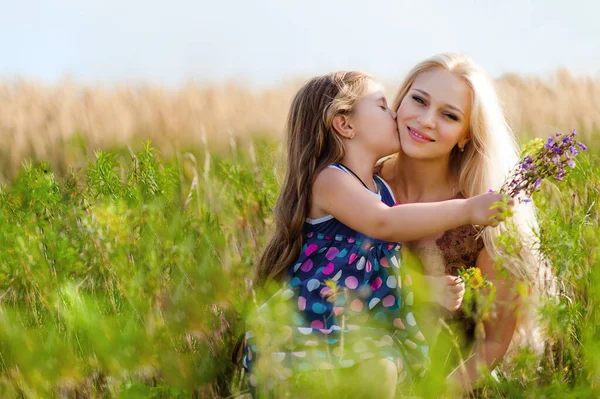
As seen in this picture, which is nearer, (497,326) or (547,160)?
(547,160)

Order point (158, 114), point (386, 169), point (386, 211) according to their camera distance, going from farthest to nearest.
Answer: point (158, 114) → point (386, 169) → point (386, 211)

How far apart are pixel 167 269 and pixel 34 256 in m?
0.48

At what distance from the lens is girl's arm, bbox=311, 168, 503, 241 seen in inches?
88.1

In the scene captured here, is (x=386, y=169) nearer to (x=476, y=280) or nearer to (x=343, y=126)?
(x=343, y=126)

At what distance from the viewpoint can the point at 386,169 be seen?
3203mm

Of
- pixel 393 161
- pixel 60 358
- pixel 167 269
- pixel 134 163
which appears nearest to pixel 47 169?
pixel 134 163

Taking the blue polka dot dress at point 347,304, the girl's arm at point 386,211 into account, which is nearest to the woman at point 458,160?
the blue polka dot dress at point 347,304

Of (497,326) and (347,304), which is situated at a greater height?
(347,304)

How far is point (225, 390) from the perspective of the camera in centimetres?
245

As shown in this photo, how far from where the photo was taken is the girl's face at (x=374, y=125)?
2.62m

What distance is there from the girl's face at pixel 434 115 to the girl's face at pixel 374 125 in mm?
108

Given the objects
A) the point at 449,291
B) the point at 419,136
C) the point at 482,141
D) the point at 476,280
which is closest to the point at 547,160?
the point at 476,280

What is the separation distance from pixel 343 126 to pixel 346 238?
1.27 ft

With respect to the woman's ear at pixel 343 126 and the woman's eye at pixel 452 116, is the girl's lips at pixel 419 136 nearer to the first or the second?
the woman's eye at pixel 452 116
